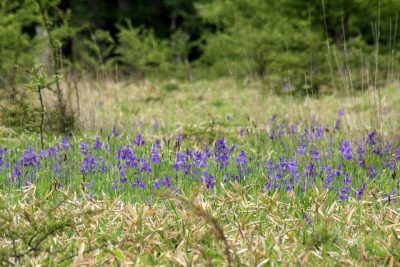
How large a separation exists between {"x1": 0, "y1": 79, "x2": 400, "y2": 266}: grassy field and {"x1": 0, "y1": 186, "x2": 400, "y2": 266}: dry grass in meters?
0.01

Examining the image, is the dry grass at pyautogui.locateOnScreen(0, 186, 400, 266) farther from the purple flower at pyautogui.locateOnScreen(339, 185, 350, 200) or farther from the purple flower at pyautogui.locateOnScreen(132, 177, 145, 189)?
the purple flower at pyautogui.locateOnScreen(132, 177, 145, 189)

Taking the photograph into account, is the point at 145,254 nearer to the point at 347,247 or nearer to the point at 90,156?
the point at 347,247

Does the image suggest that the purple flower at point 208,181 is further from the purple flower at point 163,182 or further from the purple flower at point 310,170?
the purple flower at point 310,170

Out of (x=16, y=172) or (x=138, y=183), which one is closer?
(x=138, y=183)

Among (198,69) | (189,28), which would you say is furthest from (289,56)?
(189,28)

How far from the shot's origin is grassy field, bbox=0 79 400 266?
11.3 ft

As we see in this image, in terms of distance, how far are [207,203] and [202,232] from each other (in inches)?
21.7

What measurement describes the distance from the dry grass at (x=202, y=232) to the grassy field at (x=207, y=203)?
1 centimetres

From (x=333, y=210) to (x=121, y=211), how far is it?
1.55 m

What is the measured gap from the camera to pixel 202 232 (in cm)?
380

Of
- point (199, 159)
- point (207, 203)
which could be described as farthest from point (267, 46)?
point (207, 203)

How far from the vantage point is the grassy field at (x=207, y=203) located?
345 cm

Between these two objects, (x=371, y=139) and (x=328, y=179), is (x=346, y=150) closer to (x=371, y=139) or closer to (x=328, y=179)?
(x=371, y=139)

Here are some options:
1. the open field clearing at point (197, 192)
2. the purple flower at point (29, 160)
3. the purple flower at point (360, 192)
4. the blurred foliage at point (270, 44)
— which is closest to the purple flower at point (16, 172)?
the open field clearing at point (197, 192)
